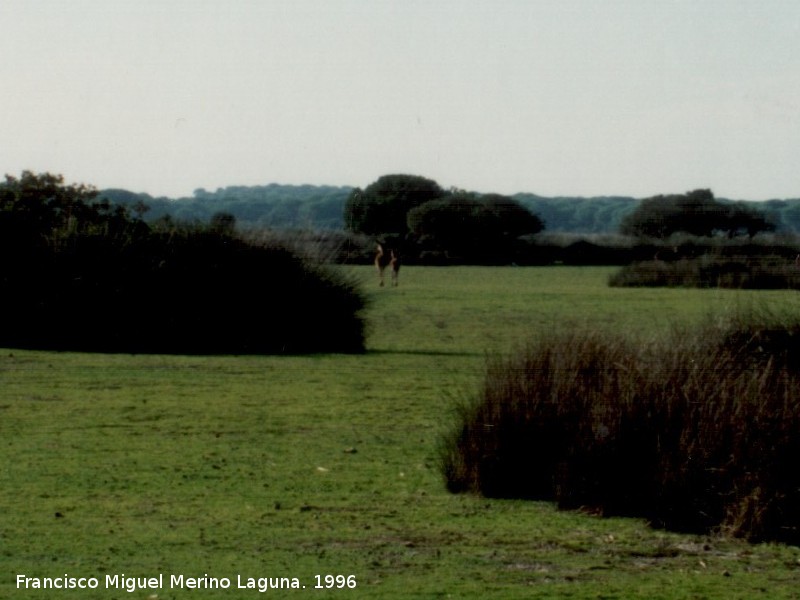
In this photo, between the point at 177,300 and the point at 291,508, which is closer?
the point at 291,508

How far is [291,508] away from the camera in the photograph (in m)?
12.5

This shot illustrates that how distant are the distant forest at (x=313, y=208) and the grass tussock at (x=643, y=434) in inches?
801

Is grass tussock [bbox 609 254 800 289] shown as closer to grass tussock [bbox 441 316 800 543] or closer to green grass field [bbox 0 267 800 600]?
green grass field [bbox 0 267 800 600]

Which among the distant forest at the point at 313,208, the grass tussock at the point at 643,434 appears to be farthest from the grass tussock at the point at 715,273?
the grass tussock at the point at 643,434

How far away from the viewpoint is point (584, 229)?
290 ft

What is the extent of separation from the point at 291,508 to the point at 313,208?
161ft

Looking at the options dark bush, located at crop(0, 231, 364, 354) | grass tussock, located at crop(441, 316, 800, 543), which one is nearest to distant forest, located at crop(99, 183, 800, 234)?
dark bush, located at crop(0, 231, 364, 354)

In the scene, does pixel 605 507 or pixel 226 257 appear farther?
pixel 226 257

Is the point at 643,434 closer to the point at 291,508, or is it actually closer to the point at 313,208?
the point at 291,508

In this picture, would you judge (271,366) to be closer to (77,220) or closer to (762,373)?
(77,220)

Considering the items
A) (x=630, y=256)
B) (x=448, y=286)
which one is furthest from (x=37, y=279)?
(x=630, y=256)

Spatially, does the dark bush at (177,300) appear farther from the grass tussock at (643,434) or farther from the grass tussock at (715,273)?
the grass tussock at (643,434)

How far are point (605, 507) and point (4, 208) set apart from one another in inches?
931

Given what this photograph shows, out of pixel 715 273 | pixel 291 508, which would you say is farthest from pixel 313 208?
pixel 291 508
